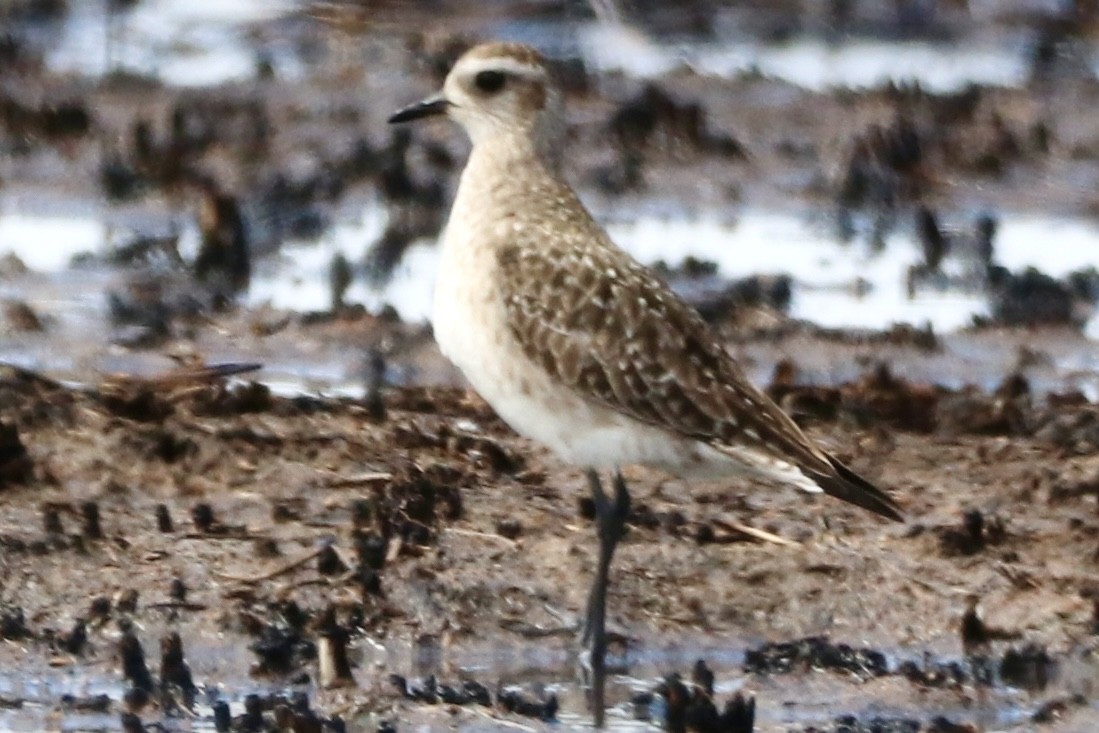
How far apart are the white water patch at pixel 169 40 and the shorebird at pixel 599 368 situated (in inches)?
300

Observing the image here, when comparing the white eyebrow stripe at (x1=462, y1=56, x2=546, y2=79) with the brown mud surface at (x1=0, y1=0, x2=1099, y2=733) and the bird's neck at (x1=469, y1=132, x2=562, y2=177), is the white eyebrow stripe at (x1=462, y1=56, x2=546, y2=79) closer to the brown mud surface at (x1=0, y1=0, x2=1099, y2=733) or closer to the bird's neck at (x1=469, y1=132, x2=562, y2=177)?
the bird's neck at (x1=469, y1=132, x2=562, y2=177)

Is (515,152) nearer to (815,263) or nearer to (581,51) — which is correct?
(815,263)

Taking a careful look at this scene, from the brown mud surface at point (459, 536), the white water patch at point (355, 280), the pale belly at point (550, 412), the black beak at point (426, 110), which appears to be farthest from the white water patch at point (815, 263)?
the pale belly at point (550, 412)

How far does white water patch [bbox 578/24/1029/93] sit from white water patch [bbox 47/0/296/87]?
198 centimetres

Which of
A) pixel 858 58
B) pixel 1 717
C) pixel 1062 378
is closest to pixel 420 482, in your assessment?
pixel 1 717

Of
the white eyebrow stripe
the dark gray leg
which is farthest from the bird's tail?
the white eyebrow stripe

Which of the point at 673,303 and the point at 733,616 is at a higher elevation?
the point at 673,303

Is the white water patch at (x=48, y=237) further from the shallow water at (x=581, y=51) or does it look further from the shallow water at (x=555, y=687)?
the shallow water at (x=555, y=687)

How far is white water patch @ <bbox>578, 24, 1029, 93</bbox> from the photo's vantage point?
629 inches

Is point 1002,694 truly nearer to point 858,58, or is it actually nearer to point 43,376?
point 43,376

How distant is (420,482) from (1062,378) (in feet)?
10.7

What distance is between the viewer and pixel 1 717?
23.9 feet

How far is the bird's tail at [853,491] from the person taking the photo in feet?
24.6

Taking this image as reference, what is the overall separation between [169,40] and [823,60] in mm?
3757
